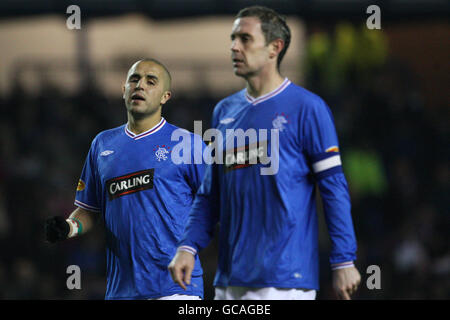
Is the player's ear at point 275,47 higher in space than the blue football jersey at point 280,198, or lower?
higher

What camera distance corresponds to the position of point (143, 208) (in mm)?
4688

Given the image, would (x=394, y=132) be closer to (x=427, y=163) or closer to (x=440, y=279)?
(x=427, y=163)

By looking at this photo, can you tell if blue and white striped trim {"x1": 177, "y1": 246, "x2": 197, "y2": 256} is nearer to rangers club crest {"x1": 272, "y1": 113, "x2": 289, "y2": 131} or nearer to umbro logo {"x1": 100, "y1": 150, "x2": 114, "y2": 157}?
rangers club crest {"x1": 272, "y1": 113, "x2": 289, "y2": 131}

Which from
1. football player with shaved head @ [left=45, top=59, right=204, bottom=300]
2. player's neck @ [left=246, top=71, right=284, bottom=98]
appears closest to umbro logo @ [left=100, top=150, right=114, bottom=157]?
football player with shaved head @ [left=45, top=59, right=204, bottom=300]

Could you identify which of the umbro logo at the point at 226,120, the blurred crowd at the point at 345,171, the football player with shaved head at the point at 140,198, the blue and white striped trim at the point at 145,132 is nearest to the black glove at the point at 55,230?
the football player with shaved head at the point at 140,198

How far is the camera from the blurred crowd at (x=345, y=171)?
34.2 ft

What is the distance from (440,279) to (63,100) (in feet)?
26.5

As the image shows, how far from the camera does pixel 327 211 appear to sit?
4.00 meters

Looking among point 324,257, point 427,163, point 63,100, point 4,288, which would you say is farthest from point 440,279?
point 63,100

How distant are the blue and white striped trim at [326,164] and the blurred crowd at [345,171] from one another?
528 cm

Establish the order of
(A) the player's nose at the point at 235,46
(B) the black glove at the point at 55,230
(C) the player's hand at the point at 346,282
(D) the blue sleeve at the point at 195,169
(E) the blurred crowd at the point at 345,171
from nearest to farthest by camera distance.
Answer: (C) the player's hand at the point at 346,282, (A) the player's nose at the point at 235,46, (B) the black glove at the point at 55,230, (D) the blue sleeve at the point at 195,169, (E) the blurred crowd at the point at 345,171

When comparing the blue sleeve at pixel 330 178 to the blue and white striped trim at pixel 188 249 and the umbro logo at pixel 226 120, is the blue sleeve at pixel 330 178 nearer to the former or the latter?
the umbro logo at pixel 226 120

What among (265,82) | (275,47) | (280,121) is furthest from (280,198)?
(275,47)

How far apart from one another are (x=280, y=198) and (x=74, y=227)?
1.53 m
